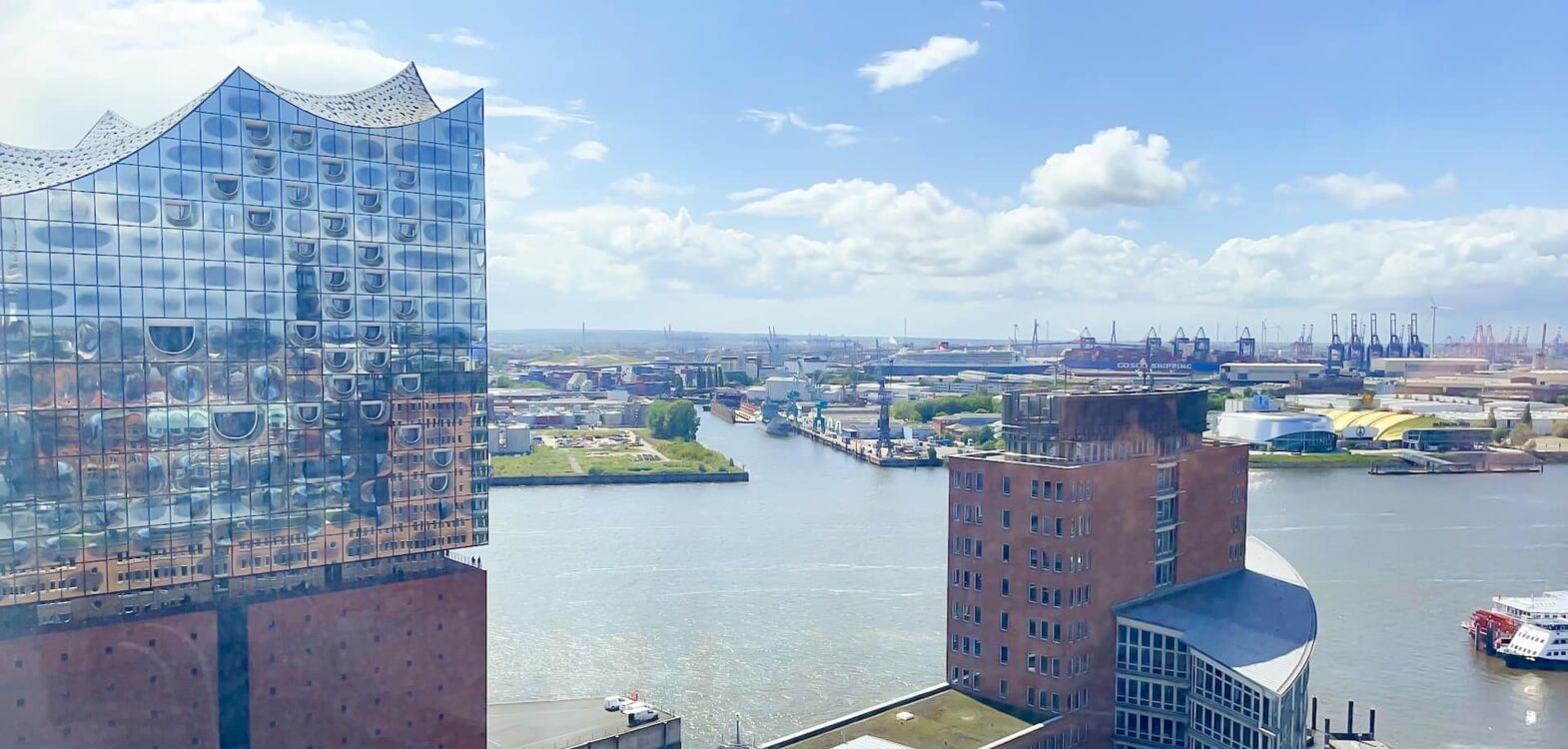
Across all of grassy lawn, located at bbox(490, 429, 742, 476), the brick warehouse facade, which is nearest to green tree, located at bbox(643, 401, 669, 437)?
grassy lawn, located at bbox(490, 429, 742, 476)

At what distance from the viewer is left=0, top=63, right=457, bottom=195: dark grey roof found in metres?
6.63

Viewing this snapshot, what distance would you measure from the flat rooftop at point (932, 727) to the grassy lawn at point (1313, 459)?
850 inches

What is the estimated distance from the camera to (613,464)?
81.4ft

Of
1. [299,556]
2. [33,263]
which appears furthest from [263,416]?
[33,263]

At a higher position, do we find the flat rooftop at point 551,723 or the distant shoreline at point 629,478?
the flat rooftop at point 551,723

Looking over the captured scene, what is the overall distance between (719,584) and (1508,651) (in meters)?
8.44

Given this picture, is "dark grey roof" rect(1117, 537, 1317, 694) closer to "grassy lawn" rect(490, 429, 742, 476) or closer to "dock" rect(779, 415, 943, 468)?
"grassy lawn" rect(490, 429, 742, 476)

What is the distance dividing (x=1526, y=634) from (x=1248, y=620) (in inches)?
217

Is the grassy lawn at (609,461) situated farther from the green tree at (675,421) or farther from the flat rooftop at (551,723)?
the flat rooftop at (551,723)

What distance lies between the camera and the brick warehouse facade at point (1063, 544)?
772cm

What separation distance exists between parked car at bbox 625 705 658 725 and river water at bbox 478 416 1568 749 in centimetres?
53

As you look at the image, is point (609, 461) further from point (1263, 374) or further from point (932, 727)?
point (1263, 374)

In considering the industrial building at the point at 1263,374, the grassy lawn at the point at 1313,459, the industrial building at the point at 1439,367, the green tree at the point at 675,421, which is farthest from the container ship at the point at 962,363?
the grassy lawn at the point at 1313,459

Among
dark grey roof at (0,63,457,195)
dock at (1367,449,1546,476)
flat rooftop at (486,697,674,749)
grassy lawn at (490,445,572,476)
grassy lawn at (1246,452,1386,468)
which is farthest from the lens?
grassy lawn at (1246,452,1386,468)
